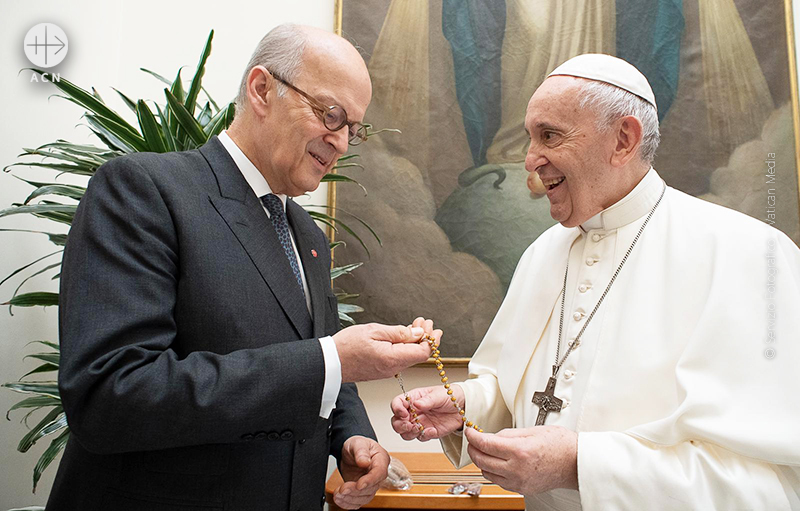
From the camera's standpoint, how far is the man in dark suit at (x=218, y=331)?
1.26 metres

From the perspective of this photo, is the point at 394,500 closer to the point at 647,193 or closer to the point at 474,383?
the point at 474,383

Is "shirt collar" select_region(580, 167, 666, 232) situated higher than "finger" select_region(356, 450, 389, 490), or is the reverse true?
"shirt collar" select_region(580, 167, 666, 232)

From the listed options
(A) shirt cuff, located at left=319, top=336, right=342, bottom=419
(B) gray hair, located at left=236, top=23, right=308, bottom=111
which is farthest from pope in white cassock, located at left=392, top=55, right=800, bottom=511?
(B) gray hair, located at left=236, top=23, right=308, bottom=111

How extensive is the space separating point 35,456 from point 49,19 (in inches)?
93.0

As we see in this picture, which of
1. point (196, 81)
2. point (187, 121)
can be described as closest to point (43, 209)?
point (187, 121)

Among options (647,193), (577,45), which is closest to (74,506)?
(647,193)

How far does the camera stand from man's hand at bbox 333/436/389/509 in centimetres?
171

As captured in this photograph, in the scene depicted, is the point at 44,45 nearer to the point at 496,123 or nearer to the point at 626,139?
the point at 496,123

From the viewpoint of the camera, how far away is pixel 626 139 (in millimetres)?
1799

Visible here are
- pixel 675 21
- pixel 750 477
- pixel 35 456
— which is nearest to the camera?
pixel 750 477

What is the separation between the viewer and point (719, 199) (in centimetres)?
325

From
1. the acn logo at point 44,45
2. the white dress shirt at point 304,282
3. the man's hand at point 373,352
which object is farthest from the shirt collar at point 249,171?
the acn logo at point 44,45

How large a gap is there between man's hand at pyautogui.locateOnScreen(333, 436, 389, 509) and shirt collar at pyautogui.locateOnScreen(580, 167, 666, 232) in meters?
1.03

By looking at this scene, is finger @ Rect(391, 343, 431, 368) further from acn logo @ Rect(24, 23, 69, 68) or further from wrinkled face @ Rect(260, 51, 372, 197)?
acn logo @ Rect(24, 23, 69, 68)
